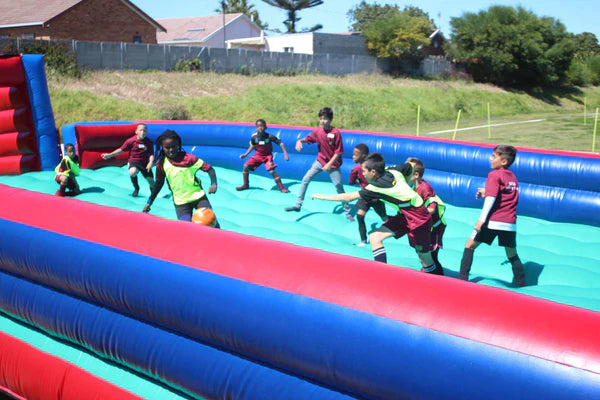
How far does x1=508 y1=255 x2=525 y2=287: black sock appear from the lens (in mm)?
4605

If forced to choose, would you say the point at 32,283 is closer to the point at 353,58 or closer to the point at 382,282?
the point at 382,282

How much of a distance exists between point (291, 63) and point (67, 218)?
25290 mm

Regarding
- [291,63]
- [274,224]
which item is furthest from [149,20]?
[274,224]

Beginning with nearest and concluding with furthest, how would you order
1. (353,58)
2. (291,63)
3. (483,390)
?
1. (483,390)
2. (291,63)
3. (353,58)

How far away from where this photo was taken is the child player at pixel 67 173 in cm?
757

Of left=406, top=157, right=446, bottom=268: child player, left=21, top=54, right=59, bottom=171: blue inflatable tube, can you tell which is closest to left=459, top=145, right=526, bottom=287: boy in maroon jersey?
left=406, top=157, right=446, bottom=268: child player

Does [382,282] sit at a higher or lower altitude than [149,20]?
lower

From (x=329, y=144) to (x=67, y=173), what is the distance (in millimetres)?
3758

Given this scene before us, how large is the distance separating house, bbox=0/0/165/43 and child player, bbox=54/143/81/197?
22.2 metres

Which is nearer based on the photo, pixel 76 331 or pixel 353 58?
pixel 76 331

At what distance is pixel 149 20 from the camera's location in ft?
103

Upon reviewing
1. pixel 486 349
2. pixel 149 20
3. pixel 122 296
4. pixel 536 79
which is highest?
pixel 149 20

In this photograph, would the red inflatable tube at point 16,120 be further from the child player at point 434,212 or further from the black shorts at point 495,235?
the black shorts at point 495,235

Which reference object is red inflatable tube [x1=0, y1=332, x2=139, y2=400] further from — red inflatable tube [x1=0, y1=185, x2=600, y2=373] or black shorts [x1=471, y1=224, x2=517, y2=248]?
black shorts [x1=471, y1=224, x2=517, y2=248]
